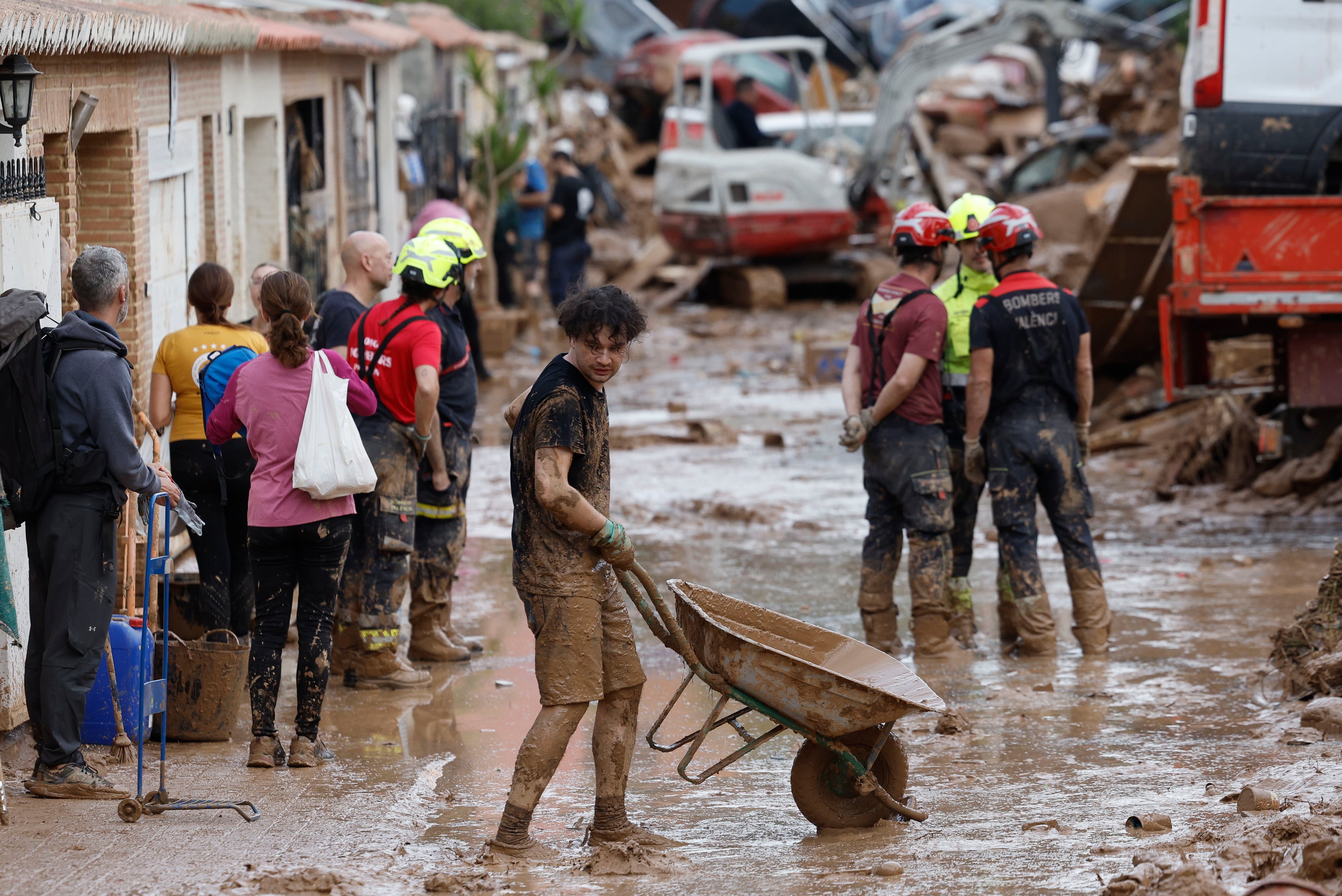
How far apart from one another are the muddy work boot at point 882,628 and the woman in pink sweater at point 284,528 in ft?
9.05

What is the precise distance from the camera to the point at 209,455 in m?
6.63

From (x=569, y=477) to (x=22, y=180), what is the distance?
9.57ft

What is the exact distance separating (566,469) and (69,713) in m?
1.94

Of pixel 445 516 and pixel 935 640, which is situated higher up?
pixel 445 516

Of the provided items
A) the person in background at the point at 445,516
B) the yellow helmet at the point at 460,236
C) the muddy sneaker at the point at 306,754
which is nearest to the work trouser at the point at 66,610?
the muddy sneaker at the point at 306,754

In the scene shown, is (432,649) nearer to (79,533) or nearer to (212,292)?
(212,292)

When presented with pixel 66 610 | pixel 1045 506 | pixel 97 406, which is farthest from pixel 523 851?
pixel 1045 506

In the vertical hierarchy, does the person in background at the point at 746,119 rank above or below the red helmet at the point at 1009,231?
above

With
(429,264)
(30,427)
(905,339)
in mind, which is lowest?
(30,427)

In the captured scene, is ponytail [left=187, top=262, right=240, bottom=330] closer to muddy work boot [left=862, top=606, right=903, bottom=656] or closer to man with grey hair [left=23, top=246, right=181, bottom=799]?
man with grey hair [left=23, top=246, right=181, bottom=799]

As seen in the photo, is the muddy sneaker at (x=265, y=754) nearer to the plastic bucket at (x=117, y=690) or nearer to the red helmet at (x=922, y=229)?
the plastic bucket at (x=117, y=690)

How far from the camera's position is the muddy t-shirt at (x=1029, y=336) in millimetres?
7082

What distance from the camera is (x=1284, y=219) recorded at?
29.8 ft

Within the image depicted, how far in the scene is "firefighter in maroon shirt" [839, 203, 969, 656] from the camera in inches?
277
